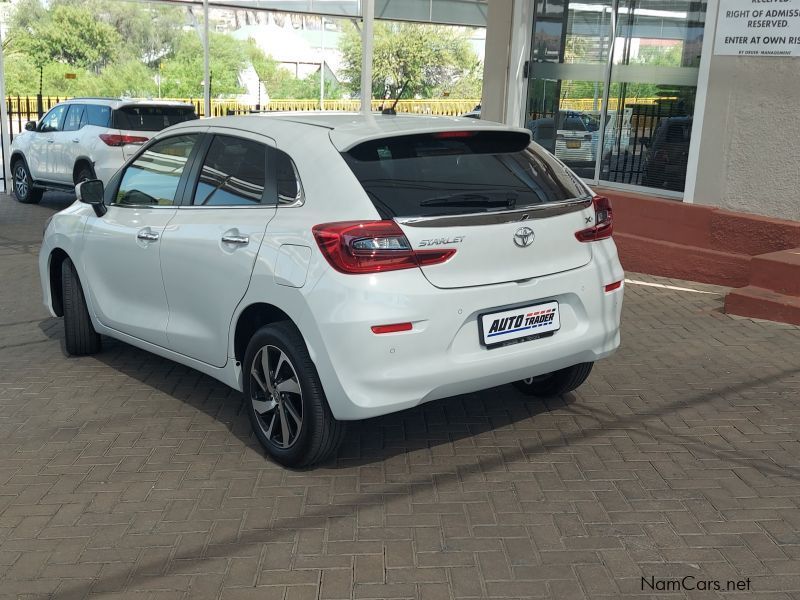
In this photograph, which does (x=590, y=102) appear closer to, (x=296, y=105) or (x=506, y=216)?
(x=506, y=216)

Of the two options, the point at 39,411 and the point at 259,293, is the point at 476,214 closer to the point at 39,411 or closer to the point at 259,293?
the point at 259,293

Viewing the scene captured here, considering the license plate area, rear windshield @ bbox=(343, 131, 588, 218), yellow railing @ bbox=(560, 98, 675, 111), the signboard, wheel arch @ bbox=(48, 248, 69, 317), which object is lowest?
wheel arch @ bbox=(48, 248, 69, 317)

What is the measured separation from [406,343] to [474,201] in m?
0.79

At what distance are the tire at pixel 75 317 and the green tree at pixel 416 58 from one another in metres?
44.5

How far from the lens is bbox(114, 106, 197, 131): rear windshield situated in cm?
1335

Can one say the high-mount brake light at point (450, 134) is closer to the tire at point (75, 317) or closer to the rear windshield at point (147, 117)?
the tire at point (75, 317)

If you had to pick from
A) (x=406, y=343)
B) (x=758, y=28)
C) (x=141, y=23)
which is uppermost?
(x=141, y=23)

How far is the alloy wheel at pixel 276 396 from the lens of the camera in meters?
4.38

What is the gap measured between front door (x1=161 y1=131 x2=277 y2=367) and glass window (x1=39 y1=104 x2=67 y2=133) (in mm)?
10249

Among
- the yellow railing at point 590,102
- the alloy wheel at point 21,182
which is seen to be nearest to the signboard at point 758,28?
the yellow railing at point 590,102

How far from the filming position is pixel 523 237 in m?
4.36

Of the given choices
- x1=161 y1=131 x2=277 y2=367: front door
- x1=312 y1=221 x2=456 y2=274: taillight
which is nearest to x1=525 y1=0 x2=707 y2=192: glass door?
x1=161 y1=131 x2=277 y2=367: front door

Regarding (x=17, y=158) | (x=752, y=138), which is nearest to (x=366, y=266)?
(x=752, y=138)

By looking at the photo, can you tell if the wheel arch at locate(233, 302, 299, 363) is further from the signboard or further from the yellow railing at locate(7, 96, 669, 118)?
A: the yellow railing at locate(7, 96, 669, 118)
